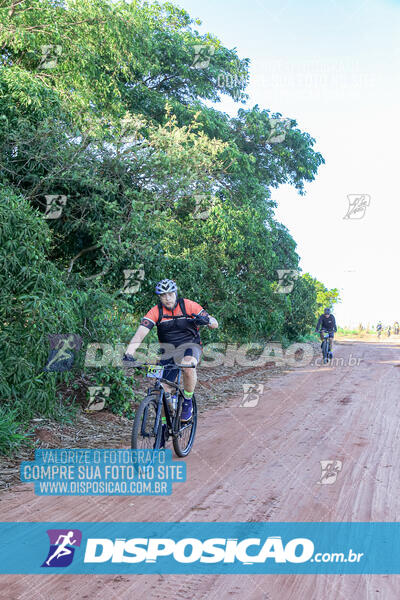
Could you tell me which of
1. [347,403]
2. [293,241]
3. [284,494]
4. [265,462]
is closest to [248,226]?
[347,403]

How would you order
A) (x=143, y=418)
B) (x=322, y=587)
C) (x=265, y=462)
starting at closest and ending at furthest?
1. (x=322, y=587)
2. (x=143, y=418)
3. (x=265, y=462)

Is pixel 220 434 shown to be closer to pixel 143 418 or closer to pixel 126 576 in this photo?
pixel 143 418

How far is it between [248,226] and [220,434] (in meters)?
8.34

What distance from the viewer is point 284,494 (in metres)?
5.06

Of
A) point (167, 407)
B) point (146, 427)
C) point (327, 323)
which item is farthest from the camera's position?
point (327, 323)

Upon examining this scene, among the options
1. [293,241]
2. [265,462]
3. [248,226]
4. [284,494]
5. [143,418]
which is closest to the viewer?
[284,494]
